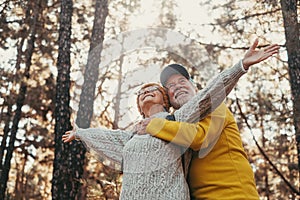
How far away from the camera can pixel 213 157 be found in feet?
6.37

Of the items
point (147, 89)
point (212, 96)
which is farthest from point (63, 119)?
point (212, 96)

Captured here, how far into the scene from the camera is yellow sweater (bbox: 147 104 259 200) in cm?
186

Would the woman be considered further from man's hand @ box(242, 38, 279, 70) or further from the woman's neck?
man's hand @ box(242, 38, 279, 70)

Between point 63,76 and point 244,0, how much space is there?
320 cm

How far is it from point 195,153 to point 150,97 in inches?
15.1

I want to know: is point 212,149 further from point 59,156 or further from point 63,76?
point 63,76

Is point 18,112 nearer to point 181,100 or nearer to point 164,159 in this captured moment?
point 181,100

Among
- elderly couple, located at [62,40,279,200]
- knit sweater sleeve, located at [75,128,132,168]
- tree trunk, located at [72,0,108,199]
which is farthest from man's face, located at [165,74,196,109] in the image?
tree trunk, located at [72,0,108,199]

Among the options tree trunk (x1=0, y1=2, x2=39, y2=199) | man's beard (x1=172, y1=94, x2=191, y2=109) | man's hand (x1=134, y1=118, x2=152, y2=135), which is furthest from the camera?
tree trunk (x1=0, y1=2, x2=39, y2=199)

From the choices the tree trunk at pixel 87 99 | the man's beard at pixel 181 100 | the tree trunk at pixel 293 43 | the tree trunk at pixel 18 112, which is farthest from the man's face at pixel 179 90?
the tree trunk at pixel 18 112

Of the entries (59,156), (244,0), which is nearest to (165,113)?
(59,156)

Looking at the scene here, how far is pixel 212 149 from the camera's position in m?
1.96

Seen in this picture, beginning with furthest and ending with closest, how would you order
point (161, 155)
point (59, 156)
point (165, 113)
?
point (59, 156) < point (165, 113) < point (161, 155)

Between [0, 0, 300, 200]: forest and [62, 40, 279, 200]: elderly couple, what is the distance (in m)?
0.88
